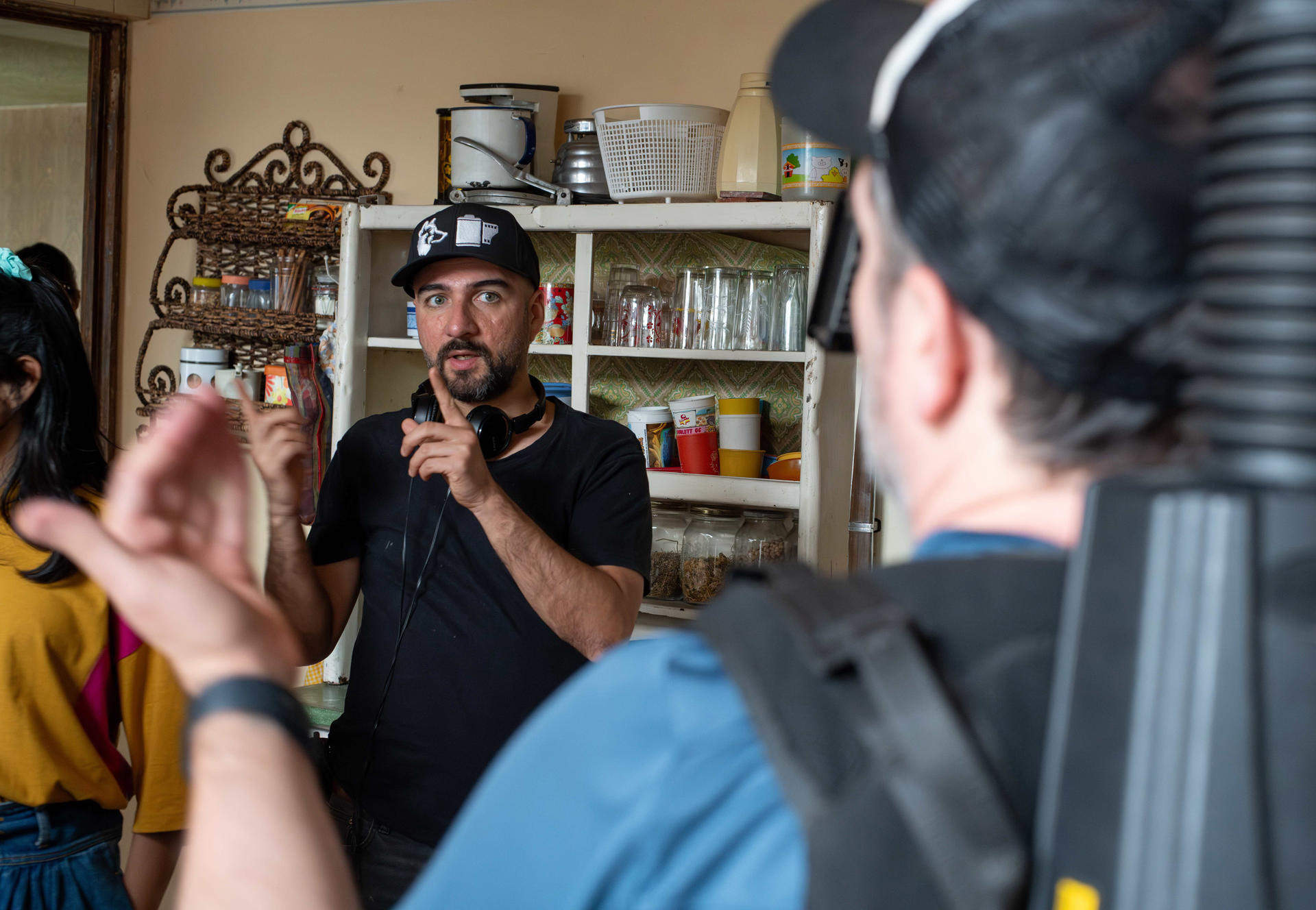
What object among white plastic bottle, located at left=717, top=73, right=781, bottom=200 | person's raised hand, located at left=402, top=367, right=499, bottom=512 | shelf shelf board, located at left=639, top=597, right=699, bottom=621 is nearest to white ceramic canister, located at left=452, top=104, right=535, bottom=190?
white plastic bottle, located at left=717, top=73, right=781, bottom=200

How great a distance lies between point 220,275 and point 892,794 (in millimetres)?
3394

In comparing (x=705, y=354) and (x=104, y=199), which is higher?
(x=104, y=199)

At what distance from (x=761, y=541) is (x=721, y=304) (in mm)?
548

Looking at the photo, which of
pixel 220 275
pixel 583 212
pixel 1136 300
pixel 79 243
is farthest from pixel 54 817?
pixel 79 243

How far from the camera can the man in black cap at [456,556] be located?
63.9 inches

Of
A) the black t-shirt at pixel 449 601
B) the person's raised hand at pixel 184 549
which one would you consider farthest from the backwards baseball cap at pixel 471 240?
the person's raised hand at pixel 184 549

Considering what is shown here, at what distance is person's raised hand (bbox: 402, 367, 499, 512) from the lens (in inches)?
62.1

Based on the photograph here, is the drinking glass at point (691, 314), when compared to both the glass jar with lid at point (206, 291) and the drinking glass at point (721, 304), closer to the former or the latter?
the drinking glass at point (721, 304)

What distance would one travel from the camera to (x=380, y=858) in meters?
1.65

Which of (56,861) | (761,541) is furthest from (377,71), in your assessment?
(56,861)

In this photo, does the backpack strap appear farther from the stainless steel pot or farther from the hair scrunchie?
the stainless steel pot

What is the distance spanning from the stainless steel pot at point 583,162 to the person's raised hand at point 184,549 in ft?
6.54

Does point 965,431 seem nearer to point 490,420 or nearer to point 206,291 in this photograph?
point 490,420

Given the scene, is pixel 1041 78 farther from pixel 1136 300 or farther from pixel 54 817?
pixel 54 817
